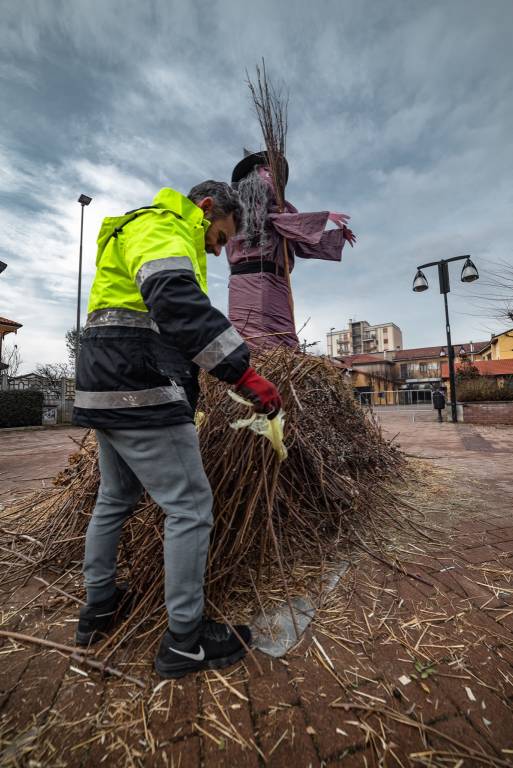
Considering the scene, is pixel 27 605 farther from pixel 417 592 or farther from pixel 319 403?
pixel 319 403

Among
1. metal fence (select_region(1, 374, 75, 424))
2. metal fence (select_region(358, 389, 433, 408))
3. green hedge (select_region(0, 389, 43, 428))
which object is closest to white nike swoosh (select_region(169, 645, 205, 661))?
green hedge (select_region(0, 389, 43, 428))

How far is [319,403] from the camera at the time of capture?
94.3 inches

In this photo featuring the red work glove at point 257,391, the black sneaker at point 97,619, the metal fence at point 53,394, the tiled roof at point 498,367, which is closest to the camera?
the red work glove at point 257,391

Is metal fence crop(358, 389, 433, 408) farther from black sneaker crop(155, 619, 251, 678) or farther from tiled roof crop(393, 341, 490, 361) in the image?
tiled roof crop(393, 341, 490, 361)

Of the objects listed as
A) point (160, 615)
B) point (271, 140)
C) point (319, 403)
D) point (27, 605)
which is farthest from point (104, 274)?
point (271, 140)

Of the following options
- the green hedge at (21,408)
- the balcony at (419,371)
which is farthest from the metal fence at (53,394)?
the balcony at (419,371)

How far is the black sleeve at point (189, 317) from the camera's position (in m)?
1.04

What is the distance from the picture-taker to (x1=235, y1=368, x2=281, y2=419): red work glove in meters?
1.14

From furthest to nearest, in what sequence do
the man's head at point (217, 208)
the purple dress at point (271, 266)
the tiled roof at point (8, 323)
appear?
the tiled roof at point (8, 323)
the purple dress at point (271, 266)
the man's head at point (217, 208)

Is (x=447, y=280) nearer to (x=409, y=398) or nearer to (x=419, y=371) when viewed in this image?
(x=409, y=398)

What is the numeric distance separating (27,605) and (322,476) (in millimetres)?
1527

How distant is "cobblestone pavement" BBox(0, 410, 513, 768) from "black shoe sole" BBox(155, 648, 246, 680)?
24 millimetres

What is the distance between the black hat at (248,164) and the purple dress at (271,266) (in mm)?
447

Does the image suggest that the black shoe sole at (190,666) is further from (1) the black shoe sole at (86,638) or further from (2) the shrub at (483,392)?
(2) the shrub at (483,392)
